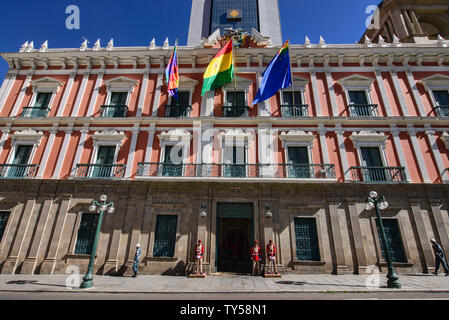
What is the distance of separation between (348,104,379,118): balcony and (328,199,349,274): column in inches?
244

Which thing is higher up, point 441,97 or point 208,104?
point 441,97

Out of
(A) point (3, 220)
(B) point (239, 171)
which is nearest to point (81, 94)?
(A) point (3, 220)

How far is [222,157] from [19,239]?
12.1 metres

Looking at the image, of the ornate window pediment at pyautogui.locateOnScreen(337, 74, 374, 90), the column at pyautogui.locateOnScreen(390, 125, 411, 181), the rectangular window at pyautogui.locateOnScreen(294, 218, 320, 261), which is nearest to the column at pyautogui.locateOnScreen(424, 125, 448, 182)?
the column at pyautogui.locateOnScreen(390, 125, 411, 181)

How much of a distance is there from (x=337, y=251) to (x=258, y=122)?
8512 mm

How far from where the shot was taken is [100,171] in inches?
524

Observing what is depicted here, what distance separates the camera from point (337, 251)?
1130 centimetres

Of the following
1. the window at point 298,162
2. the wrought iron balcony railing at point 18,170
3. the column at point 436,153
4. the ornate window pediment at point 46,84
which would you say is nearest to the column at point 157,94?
the ornate window pediment at point 46,84

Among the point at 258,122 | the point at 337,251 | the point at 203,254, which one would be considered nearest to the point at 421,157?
the point at 337,251

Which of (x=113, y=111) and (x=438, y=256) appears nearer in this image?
(x=438, y=256)

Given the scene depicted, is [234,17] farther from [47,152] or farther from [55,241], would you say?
[55,241]

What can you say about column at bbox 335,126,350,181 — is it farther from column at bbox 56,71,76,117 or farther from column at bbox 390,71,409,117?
column at bbox 56,71,76,117

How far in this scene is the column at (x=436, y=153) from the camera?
Result: 12599mm

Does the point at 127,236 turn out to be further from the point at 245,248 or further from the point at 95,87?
the point at 95,87
